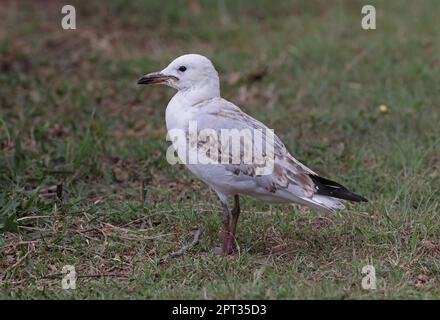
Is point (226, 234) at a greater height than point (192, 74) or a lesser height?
lesser

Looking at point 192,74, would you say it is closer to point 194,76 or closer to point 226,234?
point 194,76

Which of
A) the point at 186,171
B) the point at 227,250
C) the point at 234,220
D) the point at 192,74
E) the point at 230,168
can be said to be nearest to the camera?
the point at 230,168

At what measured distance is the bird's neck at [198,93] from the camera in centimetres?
513

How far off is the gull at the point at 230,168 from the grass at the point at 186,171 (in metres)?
0.33

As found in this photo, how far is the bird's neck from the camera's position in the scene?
5133mm

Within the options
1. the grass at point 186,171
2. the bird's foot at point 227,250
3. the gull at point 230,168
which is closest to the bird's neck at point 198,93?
the gull at point 230,168

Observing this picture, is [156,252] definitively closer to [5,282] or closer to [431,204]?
[5,282]

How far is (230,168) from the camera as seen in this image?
4754 mm

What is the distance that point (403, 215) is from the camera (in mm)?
5312

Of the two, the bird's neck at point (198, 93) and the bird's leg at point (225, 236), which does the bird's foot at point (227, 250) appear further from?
the bird's neck at point (198, 93)

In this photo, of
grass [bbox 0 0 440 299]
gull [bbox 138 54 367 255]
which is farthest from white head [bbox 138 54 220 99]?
grass [bbox 0 0 440 299]

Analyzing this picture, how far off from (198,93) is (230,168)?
0.62 meters

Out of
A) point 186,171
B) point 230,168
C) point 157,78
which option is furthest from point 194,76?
point 186,171
